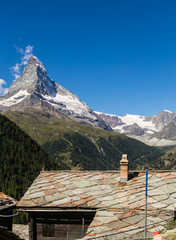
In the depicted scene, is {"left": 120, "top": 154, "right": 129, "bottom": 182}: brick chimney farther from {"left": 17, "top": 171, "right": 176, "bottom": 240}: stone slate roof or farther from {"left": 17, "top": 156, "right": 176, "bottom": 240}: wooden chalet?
{"left": 17, "top": 171, "right": 176, "bottom": 240}: stone slate roof

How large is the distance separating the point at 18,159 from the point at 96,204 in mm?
156154

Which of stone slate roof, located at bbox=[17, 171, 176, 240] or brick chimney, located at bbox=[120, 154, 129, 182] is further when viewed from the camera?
brick chimney, located at bbox=[120, 154, 129, 182]

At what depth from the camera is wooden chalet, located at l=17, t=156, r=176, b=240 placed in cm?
1330

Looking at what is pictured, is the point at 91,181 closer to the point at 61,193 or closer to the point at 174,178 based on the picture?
the point at 61,193

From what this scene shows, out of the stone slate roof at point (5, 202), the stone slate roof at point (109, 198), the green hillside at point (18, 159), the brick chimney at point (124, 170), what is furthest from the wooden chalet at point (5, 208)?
the green hillside at point (18, 159)

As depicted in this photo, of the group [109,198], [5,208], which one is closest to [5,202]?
[5,208]

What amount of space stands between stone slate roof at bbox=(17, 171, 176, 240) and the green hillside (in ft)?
360

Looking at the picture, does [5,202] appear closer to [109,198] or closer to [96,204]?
[96,204]

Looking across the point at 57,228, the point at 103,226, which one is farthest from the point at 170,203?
the point at 57,228

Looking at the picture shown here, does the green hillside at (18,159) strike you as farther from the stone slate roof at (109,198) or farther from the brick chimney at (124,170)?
the brick chimney at (124,170)

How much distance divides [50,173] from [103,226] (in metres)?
8.04

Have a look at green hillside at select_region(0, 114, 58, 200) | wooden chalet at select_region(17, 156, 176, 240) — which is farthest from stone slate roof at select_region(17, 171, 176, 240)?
green hillside at select_region(0, 114, 58, 200)

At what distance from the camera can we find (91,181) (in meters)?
18.2

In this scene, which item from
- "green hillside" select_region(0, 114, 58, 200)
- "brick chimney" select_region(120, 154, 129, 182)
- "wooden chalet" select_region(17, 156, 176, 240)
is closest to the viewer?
"wooden chalet" select_region(17, 156, 176, 240)
